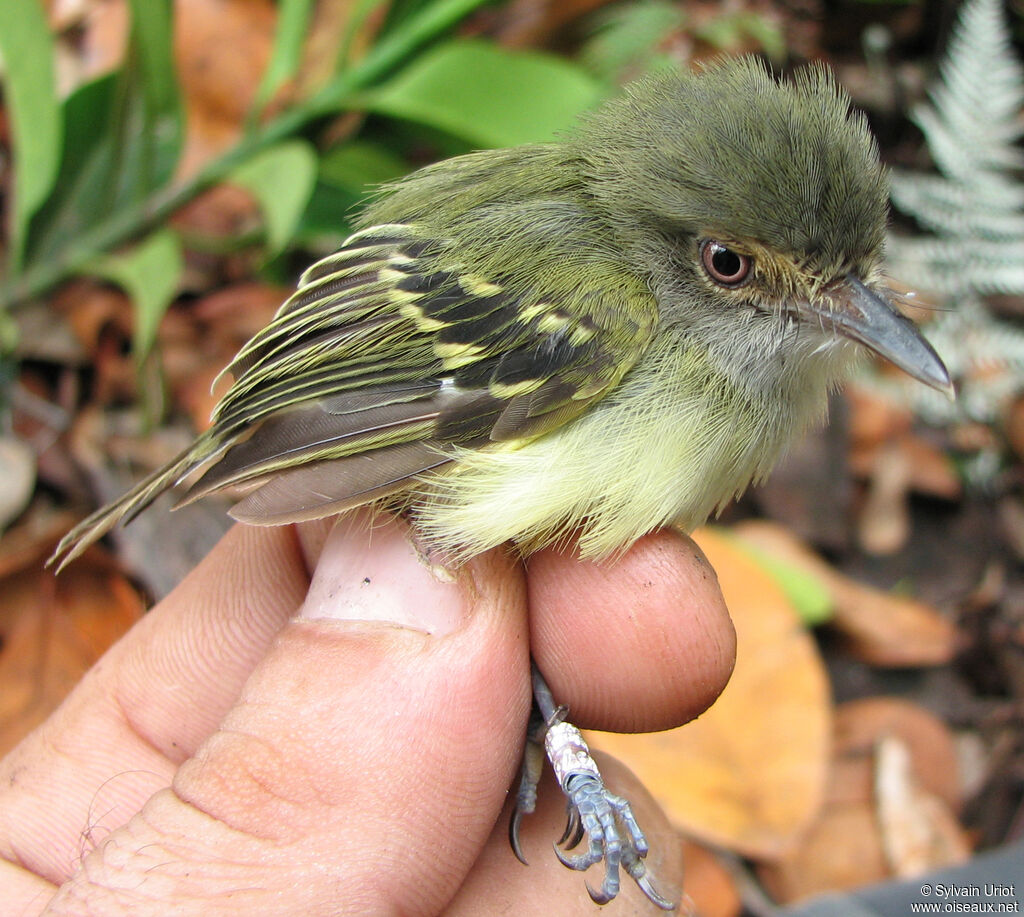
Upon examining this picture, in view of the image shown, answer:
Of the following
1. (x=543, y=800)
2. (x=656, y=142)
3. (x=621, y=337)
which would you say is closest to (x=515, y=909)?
(x=543, y=800)

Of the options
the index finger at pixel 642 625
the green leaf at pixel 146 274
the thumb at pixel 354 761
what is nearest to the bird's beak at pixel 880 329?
the index finger at pixel 642 625

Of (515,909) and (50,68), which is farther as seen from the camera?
(50,68)

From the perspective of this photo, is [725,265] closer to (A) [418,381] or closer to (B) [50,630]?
(A) [418,381]

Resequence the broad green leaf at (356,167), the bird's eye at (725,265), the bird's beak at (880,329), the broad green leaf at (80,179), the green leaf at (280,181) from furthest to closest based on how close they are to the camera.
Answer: the broad green leaf at (356,167) → the broad green leaf at (80,179) → the green leaf at (280,181) → the bird's eye at (725,265) → the bird's beak at (880,329)

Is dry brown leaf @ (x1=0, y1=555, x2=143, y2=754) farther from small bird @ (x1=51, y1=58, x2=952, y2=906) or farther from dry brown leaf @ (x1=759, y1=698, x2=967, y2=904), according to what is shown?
dry brown leaf @ (x1=759, y1=698, x2=967, y2=904)

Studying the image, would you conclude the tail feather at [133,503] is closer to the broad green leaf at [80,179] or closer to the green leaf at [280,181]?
the green leaf at [280,181]

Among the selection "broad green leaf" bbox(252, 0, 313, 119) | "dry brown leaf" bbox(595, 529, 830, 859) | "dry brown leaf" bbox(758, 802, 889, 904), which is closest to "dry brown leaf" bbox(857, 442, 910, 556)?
"dry brown leaf" bbox(595, 529, 830, 859)

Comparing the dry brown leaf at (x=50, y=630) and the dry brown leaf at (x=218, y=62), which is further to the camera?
the dry brown leaf at (x=218, y=62)

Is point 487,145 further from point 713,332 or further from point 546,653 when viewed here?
point 546,653
